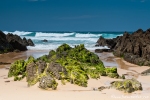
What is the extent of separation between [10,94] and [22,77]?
2339 millimetres

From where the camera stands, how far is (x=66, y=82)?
8766 mm

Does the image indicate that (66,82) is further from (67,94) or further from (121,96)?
(121,96)

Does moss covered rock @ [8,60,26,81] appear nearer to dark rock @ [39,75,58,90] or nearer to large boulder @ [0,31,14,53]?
dark rock @ [39,75,58,90]

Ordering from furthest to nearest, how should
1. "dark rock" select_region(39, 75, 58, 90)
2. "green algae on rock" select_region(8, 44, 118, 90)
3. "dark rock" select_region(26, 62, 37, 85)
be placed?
"dark rock" select_region(26, 62, 37, 85), "green algae on rock" select_region(8, 44, 118, 90), "dark rock" select_region(39, 75, 58, 90)

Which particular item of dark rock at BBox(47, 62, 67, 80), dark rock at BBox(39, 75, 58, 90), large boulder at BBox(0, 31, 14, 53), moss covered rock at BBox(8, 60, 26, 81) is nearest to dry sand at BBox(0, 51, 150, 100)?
dark rock at BBox(39, 75, 58, 90)

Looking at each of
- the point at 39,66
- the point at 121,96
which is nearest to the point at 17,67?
the point at 39,66

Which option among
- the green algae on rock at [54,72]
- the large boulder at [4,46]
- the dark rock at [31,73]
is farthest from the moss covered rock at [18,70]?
the large boulder at [4,46]

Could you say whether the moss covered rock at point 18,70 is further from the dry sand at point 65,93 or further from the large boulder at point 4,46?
the large boulder at point 4,46

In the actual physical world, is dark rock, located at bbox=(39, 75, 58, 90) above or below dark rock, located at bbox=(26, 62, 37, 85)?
below

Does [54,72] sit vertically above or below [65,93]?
above

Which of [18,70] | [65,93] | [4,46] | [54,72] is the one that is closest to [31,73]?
[54,72]

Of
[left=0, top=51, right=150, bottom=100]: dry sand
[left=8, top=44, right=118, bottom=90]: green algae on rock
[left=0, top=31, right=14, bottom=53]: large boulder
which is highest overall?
[left=0, top=31, right=14, bottom=53]: large boulder

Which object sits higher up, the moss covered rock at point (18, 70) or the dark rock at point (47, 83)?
the moss covered rock at point (18, 70)

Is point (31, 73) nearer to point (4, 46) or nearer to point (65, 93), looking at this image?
point (65, 93)
